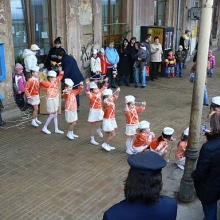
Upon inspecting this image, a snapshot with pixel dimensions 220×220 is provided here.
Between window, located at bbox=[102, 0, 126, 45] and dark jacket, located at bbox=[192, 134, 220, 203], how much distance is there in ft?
29.5

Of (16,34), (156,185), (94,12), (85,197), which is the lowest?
(85,197)

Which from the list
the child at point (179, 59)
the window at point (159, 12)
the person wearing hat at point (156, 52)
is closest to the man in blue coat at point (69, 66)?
the person wearing hat at point (156, 52)

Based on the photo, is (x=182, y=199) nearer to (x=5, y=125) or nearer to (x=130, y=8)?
(x=5, y=125)

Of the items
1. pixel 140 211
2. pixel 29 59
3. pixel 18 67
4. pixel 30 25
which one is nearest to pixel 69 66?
pixel 29 59

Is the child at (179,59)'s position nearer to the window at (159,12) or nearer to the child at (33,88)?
the window at (159,12)

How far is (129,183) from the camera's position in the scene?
2.32m

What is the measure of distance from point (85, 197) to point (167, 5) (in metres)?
12.5

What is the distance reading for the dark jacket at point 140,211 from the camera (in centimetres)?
222

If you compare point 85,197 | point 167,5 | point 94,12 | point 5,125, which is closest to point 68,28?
point 94,12

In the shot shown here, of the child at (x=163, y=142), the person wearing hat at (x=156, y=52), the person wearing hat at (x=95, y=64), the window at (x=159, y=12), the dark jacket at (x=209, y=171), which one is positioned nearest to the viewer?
the dark jacket at (x=209, y=171)

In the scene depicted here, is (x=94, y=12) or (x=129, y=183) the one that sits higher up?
(x=94, y=12)

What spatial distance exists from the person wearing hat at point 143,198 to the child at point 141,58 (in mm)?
9488

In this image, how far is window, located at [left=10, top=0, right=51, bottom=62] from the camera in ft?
29.3

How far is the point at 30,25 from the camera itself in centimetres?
928
